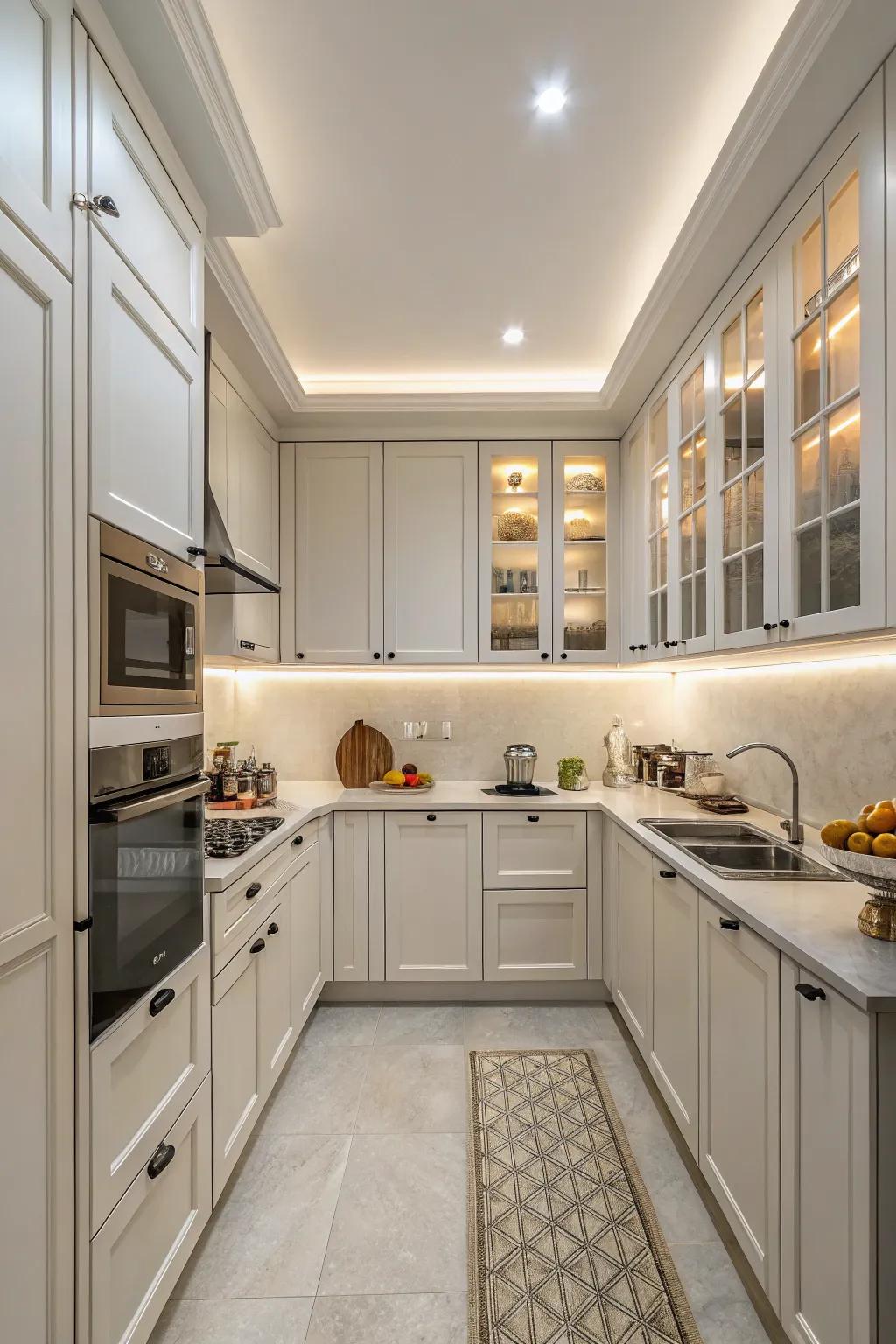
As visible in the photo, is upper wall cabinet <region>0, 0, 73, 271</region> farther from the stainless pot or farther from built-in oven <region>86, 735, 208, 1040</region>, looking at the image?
the stainless pot

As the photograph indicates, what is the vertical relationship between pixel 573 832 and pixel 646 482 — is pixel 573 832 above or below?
below

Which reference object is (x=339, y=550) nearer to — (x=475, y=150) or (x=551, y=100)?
(x=475, y=150)

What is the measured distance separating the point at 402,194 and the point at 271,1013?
8.46 feet

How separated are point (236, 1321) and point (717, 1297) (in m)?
1.09

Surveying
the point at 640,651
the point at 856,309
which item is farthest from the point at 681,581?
the point at 856,309

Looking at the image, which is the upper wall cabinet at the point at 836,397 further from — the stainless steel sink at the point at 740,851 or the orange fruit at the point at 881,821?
the stainless steel sink at the point at 740,851

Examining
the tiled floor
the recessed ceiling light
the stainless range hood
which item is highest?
the recessed ceiling light

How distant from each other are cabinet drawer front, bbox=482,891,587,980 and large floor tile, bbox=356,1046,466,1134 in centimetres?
45

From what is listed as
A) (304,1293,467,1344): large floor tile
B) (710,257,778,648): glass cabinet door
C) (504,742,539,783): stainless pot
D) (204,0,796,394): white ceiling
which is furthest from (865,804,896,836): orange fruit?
(504,742,539,783): stainless pot

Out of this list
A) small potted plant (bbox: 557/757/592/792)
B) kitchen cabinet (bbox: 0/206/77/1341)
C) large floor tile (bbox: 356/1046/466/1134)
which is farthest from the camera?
small potted plant (bbox: 557/757/592/792)

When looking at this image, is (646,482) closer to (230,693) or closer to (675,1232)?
(230,693)

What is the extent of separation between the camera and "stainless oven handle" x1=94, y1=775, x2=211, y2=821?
3.73ft

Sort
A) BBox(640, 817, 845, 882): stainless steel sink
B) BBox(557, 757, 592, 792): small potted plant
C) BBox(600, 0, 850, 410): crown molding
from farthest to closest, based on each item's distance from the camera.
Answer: BBox(557, 757, 592, 792): small potted plant, BBox(640, 817, 845, 882): stainless steel sink, BBox(600, 0, 850, 410): crown molding

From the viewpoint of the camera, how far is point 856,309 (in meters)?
1.34
